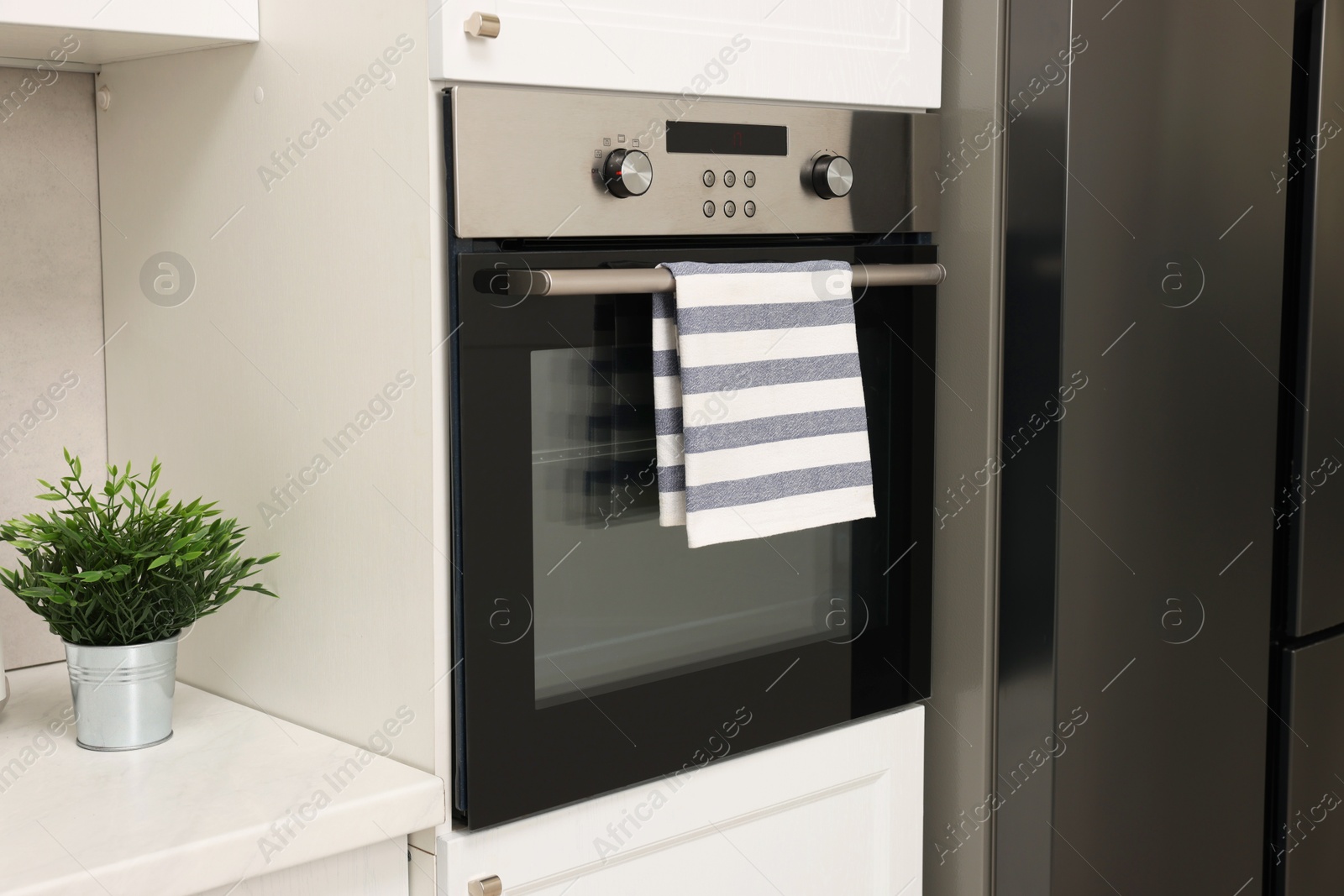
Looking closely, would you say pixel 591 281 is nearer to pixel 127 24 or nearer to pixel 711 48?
pixel 711 48

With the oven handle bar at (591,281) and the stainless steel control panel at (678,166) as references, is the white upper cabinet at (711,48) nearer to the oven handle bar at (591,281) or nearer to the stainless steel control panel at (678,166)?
the stainless steel control panel at (678,166)

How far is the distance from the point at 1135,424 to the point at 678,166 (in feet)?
1.68

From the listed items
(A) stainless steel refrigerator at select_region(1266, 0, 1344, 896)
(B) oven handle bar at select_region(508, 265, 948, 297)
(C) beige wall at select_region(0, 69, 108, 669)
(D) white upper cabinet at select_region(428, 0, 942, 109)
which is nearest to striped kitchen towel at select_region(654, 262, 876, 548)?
(B) oven handle bar at select_region(508, 265, 948, 297)

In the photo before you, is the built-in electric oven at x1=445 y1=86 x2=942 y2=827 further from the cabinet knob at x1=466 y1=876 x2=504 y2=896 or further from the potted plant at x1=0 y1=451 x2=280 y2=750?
the potted plant at x1=0 y1=451 x2=280 y2=750

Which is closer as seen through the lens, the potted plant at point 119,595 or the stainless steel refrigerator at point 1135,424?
the potted plant at point 119,595

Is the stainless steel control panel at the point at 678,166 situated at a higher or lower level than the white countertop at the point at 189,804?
higher

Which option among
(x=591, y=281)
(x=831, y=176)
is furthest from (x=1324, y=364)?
(x=591, y=281)

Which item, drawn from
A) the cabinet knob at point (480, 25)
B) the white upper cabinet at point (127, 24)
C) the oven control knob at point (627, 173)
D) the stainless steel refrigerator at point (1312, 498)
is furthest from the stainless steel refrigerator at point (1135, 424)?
the white upper cabinet at point (127, 24)

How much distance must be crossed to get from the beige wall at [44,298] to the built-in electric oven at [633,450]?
1.87 ft

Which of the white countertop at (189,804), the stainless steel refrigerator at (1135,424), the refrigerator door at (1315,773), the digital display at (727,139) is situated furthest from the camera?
the refrigerator door at (1315,773)

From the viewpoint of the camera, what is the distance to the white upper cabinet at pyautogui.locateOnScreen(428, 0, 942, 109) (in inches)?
37.0

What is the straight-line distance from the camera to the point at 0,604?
50.8 inches

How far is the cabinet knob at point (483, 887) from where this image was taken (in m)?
1.00

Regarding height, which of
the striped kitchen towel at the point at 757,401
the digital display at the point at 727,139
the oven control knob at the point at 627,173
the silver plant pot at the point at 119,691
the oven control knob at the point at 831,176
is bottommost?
the silver plant pot at the point at 119,691
